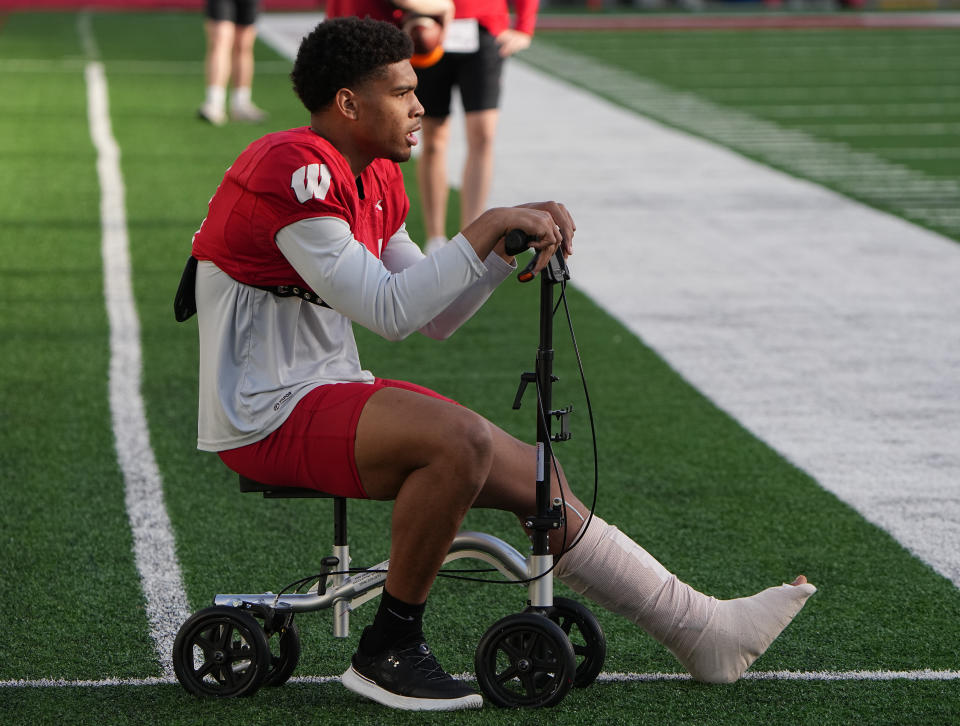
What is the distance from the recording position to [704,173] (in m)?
11.7

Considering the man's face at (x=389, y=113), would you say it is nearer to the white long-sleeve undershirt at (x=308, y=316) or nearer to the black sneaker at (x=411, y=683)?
the white long-sleeve undershirt at (x=308, y=316)

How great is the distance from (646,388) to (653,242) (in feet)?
10.2

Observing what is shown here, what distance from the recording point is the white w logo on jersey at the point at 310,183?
3189mm

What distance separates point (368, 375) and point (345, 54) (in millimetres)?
694

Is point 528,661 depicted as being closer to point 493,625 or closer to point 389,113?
point 493,625

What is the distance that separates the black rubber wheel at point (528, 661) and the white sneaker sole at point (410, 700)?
4 cm

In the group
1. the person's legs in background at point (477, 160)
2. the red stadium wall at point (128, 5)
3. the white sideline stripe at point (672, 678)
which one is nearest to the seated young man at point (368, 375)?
the white sideline stripe at point (672, 678)

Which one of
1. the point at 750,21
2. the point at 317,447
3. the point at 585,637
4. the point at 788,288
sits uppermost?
the point at 317,447

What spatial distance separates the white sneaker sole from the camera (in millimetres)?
3312

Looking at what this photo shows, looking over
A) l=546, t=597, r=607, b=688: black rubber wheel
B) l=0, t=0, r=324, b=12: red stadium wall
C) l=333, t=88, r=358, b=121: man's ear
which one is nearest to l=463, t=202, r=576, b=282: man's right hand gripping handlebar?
l=333, t=88, r=358, b=121: man's ear

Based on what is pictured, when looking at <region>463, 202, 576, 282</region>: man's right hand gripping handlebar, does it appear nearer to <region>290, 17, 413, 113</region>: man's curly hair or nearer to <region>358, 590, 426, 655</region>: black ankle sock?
<region>290, 17, 413, 113</region>: man's curly hair

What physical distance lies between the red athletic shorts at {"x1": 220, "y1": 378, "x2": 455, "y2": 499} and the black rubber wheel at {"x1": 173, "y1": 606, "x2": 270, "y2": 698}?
0.31 meters

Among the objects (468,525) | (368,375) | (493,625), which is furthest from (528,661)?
(468,525)

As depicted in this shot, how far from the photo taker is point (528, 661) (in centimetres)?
330
